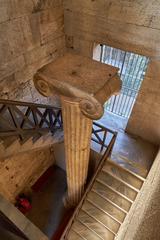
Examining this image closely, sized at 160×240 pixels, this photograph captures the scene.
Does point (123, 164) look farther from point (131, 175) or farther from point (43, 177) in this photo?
point (43, 177)

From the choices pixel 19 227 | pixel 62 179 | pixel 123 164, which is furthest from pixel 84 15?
pixel 62 179

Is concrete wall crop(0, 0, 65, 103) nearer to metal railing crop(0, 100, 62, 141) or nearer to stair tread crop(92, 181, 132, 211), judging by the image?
metal railing crop(0, 100, 62, 141)

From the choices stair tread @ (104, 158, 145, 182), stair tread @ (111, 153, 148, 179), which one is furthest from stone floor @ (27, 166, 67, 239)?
stair tread @ (111, 153, 148, 179)

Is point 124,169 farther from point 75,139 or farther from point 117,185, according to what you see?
point 75,139

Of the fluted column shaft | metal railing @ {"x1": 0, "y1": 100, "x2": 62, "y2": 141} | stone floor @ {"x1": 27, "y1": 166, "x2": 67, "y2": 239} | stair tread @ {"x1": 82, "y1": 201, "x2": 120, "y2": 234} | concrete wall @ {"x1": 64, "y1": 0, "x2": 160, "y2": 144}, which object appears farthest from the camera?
stone floor @ {"x1": 27, "y1": 166, "x2": 67, "y2": 239}

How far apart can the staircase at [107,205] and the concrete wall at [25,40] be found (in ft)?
7.84

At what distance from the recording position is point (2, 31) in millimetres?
2721

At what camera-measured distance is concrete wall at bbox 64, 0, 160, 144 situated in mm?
2770

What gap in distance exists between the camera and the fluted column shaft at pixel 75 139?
197 centimetres

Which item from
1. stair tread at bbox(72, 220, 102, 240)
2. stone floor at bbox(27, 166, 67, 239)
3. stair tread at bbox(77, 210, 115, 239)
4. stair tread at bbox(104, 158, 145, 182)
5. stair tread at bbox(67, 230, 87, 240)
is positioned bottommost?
stone floor at bbox(27, 166, 67, 239)

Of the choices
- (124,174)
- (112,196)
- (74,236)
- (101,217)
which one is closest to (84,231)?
(74,236)

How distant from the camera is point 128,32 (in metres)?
3.03

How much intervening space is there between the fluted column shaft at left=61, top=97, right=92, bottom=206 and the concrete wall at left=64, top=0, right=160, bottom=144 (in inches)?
68.4

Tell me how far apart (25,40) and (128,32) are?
1.79 metres
